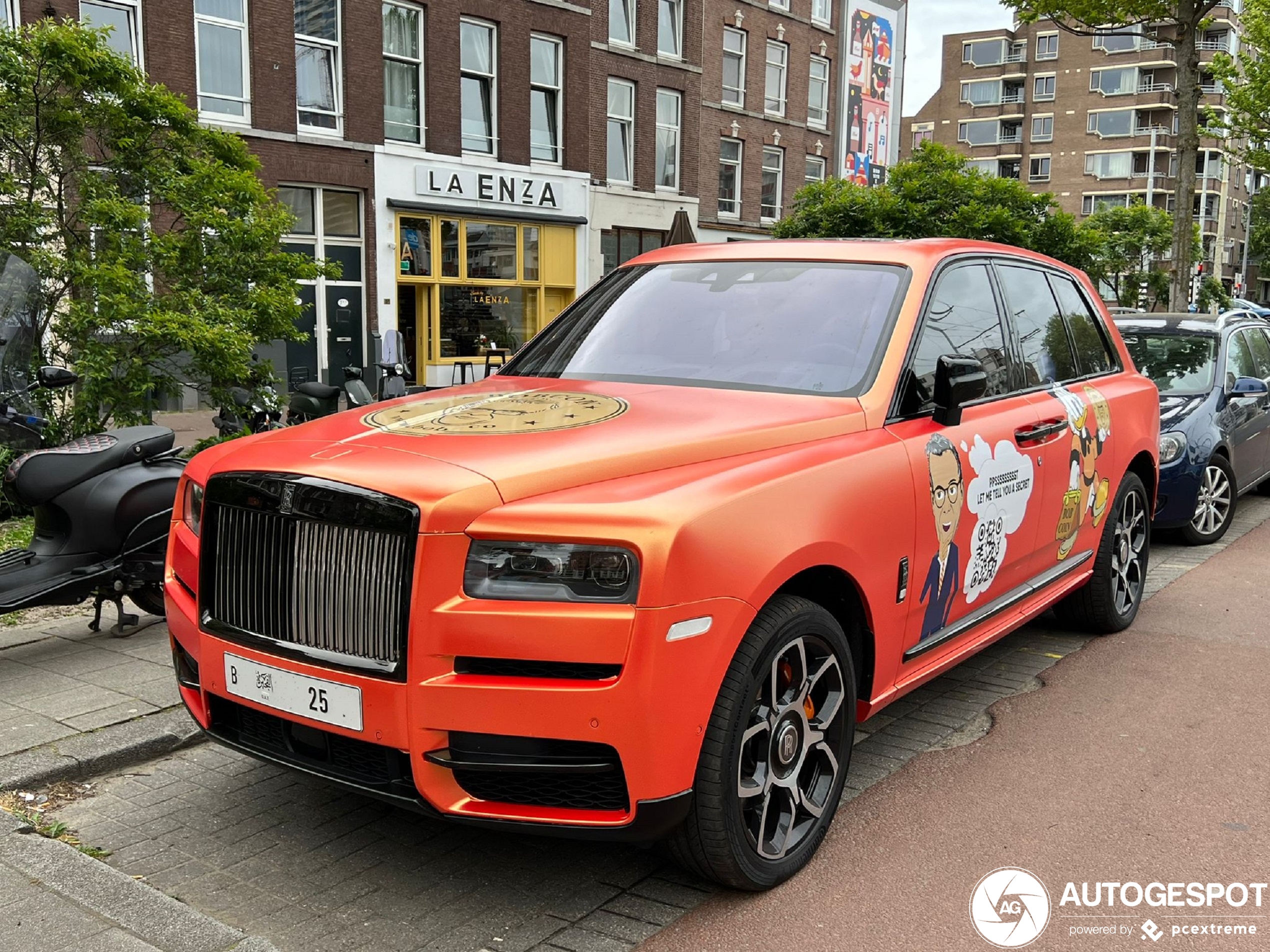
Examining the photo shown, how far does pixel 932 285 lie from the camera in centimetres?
424

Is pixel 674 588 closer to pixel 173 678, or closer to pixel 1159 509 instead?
pixel 173 678

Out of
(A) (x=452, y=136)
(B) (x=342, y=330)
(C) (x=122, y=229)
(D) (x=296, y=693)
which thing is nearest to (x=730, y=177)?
(A) (x=452, y=136)

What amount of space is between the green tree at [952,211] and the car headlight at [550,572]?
559 inches

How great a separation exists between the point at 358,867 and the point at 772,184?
33894 mm

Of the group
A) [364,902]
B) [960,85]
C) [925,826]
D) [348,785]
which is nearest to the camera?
[348,785]

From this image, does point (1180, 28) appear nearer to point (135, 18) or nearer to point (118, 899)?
point (135, 18)

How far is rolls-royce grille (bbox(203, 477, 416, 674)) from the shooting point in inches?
111

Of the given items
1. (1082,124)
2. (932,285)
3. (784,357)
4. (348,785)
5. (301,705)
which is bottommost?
(348,785)

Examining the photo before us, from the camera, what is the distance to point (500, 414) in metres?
3.58

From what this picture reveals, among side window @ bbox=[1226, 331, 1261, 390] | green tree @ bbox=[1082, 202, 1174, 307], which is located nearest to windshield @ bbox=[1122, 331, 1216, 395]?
side window @ bbox=[1226, 331, 1261, 390]

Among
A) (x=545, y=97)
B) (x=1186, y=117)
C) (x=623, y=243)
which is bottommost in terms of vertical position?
(x=623, y=243)

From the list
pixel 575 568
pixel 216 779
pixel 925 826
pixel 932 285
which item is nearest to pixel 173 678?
pixel 216 779

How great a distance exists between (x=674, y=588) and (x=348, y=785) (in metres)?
1.04

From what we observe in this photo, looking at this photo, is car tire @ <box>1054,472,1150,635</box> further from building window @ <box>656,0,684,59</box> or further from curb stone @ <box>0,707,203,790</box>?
building window @ <box>656,0,684,59</box>
